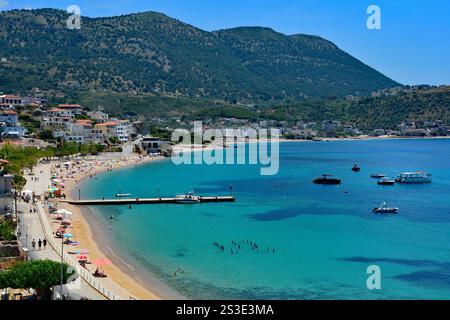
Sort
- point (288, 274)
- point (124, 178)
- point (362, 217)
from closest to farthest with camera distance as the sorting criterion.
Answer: point (288, 274) → point (362, 217) → point (124, 178)

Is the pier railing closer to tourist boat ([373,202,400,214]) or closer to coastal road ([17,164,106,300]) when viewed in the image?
coastal road ([17,164,106,300])

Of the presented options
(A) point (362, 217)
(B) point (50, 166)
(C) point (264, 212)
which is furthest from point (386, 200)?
(B) point (50, 166)

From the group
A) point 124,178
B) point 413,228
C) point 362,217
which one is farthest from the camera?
point 124,178

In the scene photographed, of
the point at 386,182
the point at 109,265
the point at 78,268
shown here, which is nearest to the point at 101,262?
the point at 109,265

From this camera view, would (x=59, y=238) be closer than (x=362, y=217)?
Yes

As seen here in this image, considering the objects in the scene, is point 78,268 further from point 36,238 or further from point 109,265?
point 36,238

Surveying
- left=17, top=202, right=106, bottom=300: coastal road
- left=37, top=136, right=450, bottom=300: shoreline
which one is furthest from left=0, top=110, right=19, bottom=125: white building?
left=17, top=202, right=106, bottom=300: coastal road
